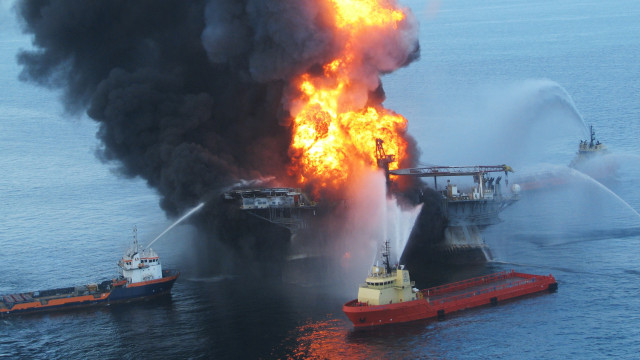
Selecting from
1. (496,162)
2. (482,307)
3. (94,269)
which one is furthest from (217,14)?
(496,162)

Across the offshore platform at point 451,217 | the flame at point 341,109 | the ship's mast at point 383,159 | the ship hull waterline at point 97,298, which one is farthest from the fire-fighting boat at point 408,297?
the ship hull waterline at point 97,298

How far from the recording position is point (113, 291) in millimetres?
84125

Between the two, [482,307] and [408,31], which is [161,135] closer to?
[408,31]

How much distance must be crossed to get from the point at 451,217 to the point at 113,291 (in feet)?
135

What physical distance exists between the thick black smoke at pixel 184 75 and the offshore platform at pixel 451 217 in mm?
11891

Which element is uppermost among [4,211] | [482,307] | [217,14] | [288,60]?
[217,14]

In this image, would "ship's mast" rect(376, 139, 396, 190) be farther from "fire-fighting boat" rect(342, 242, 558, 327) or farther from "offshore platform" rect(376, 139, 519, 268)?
"fire-fighting boat" rect(342, 242, 558, 327)

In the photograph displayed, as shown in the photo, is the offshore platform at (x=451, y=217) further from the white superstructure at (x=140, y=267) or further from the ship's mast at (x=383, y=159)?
the white superstructure at (x=140, y=267)

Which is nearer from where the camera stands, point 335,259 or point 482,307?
point 482,307

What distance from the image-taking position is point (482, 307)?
77438mm

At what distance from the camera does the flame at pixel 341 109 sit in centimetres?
9131

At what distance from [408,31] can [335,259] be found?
27.7m

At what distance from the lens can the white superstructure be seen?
85.5 meters

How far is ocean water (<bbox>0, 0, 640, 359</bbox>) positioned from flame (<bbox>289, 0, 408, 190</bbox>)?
589 inches
